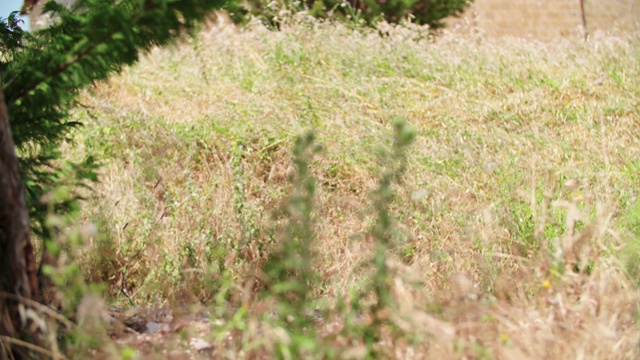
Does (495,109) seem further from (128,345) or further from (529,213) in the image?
(128,345)

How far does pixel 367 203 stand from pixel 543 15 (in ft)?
40.6

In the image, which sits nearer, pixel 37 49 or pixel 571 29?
pixel 37 49

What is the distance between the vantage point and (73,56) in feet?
7.82

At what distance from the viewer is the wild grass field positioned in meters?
2.07

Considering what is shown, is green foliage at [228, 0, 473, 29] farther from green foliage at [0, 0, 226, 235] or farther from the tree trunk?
the tree trunk

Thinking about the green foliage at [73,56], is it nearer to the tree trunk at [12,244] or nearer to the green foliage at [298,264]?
the tree trunk at [12,244]

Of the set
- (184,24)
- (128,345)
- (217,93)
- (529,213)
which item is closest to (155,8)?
(184,24)

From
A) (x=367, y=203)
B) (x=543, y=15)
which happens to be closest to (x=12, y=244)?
(x=367, y=203)

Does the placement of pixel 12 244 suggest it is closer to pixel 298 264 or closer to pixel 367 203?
pixel 298 264

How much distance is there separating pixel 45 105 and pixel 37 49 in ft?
0.93

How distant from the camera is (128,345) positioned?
2.50 m

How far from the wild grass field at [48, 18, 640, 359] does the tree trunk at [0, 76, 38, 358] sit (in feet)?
1.03

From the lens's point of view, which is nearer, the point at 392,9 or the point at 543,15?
the point at 392,9

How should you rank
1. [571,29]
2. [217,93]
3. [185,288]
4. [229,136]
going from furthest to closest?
[571,29] < [217,93] < [229,136] < [185,288]
